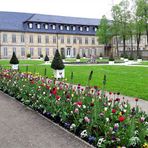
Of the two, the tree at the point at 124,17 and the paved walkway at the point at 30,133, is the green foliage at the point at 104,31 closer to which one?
the tree at the point at 124,17

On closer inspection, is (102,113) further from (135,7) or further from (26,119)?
(135,7)

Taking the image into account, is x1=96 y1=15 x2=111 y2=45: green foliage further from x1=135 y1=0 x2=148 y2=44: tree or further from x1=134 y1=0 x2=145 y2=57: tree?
x1=135 y1=0 x2=148 y2=44: tree

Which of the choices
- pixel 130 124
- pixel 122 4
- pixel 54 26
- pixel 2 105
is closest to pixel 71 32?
pixel 54 26

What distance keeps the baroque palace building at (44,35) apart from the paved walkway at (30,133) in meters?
62.9

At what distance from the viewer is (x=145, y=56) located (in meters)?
58.9

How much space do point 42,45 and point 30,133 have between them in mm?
69258

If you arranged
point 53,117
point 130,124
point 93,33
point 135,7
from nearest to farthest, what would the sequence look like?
point 130,124, point 53,117, point 135,7, point 93,33

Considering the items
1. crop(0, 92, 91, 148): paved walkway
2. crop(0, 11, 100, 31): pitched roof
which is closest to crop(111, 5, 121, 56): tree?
crop(0, 11, 100, 31): pitched roof

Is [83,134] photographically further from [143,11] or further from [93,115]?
[143,11]

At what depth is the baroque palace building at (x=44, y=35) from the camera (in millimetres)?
71312

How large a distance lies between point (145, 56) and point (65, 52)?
82.2 feet

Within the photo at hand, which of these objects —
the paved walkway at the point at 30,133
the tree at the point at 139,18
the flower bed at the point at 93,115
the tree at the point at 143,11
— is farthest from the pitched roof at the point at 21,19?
the paved walkway at the point at 30,133

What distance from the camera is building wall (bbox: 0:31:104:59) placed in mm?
71312

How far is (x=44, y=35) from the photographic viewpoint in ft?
247
